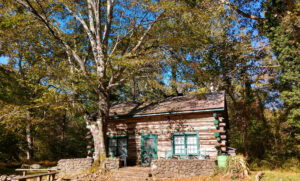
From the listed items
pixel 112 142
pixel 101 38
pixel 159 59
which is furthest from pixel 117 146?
pixel 101 38

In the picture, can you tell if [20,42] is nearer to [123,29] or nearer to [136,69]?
[123,29]

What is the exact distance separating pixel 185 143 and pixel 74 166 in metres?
6.91

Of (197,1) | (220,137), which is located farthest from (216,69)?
(220,137)

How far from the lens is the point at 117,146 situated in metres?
14.9

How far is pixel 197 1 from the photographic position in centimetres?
1373

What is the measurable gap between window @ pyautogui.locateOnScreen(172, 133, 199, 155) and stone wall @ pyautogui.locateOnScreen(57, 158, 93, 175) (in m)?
5.26

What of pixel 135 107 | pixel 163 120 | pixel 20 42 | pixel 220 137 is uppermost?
pixel 20 42

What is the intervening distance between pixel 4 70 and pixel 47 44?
3.46m

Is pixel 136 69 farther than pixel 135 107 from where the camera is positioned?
No

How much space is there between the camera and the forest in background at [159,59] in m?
13.0

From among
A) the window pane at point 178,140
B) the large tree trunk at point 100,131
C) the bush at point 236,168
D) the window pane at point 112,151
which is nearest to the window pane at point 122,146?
the window pane at point 112,151

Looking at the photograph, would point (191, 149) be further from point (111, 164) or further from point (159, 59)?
point (159, 59)

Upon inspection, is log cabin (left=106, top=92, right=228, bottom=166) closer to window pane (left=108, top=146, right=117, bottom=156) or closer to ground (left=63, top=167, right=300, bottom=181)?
window pane (left=108, top=146, right=117, bottom=156)

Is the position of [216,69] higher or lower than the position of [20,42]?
lower
